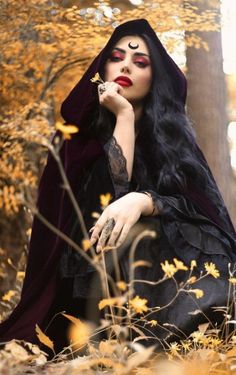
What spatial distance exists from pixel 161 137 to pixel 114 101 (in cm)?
36

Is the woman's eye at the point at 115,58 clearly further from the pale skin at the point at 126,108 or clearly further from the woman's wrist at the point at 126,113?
the woman's wrist at the point at 126,113

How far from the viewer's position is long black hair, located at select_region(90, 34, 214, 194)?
305cm

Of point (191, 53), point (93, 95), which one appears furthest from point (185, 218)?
point (191, 53)

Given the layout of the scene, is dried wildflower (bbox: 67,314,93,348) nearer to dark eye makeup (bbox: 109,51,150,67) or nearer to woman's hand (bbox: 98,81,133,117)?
woman's hand (bbox: 98,81,133,117)

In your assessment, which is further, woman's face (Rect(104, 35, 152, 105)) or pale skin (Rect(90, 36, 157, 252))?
woman's face (Rect(104, 35, 152, 105))

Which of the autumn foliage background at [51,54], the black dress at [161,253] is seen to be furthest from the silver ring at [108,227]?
the autumn foliage background at [51,54]

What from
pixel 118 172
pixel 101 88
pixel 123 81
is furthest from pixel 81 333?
pixel 123 81

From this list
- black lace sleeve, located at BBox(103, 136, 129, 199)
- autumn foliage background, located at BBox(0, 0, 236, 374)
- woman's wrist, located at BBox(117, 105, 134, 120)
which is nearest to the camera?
black lace sleeve, located at BBox(103, 136, 129, 199)

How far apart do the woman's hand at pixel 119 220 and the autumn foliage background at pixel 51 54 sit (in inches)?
87.8

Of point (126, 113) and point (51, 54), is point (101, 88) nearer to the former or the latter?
point (126, 113)

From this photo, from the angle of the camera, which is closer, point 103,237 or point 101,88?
point 103,237

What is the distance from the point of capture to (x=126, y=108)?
9.69 ft

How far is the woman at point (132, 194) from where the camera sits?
2.70m

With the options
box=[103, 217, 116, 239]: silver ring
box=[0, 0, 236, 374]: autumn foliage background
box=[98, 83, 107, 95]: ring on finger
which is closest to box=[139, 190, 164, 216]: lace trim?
box=[103, 217, 116, 239]: silver ring
